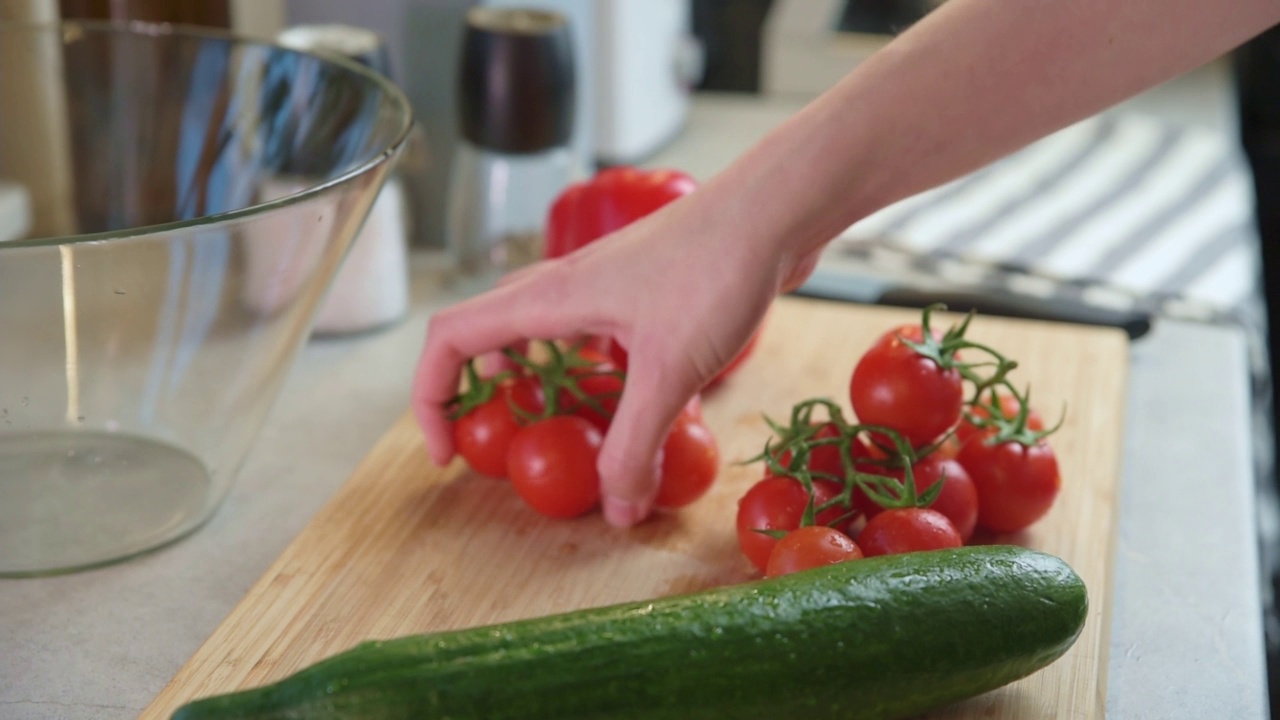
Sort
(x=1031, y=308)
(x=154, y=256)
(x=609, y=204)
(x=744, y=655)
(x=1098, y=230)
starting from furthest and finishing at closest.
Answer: (x=1098, y=230)
(x=1031, y=308)
(x=609, y=204)
(x=154, y=256)
(x=744, y=655)

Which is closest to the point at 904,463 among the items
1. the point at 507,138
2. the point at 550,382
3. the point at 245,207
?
the point at 550,382

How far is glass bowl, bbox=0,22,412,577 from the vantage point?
856 mm

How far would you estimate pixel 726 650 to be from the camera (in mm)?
713

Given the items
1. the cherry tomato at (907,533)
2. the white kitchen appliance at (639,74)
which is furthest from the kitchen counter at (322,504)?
the white kitchen appliance at (639,74)

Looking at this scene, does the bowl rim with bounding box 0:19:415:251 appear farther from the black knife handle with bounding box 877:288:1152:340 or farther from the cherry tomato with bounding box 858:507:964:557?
the black knife handle with bounding box 877:288:1152:340

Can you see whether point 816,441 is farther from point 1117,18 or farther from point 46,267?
point 46,267

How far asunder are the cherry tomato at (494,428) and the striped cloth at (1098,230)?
581 mm

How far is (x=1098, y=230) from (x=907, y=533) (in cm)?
93

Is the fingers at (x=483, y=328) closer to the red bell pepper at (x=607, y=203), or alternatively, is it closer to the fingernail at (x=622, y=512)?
the fingernail at (x=622, y=512)

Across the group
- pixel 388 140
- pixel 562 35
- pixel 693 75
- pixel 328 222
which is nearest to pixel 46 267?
pixel 328 222

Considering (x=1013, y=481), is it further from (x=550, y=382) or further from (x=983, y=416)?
(x=550, y=382)

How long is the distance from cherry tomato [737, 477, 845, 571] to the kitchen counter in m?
0.23

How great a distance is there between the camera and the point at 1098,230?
1666 mm

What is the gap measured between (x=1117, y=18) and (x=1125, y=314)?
615 mm
